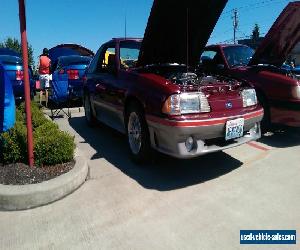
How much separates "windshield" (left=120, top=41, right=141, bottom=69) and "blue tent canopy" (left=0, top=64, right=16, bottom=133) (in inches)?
66.5

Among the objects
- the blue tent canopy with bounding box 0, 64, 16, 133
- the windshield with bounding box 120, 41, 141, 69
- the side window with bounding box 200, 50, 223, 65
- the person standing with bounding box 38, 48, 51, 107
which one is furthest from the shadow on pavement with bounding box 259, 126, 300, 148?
the person standing with bounding box 38, 48, 51, 107

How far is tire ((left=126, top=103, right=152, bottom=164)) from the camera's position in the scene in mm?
4359

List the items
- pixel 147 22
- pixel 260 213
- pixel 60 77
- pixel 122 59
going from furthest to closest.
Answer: pixel 60 77
pixel 122 59
pixel 147 22
pixel 260 213

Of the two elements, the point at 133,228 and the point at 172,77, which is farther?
the point at 172,77

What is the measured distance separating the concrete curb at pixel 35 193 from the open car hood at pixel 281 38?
4283 mm

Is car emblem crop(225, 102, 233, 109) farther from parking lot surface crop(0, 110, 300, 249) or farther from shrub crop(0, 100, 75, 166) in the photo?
shrub crop(0, 100, 75, 166)

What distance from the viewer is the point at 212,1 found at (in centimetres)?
478

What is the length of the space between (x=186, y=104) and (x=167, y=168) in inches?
41.9

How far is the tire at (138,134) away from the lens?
436cm

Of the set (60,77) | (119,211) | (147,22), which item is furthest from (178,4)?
(60,77)

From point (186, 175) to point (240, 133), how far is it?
0.86 m

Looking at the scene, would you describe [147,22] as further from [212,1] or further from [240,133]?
[240,133]

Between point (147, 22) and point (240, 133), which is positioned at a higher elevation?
point (147, 22)

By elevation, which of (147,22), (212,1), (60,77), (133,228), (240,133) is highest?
(212,1)
